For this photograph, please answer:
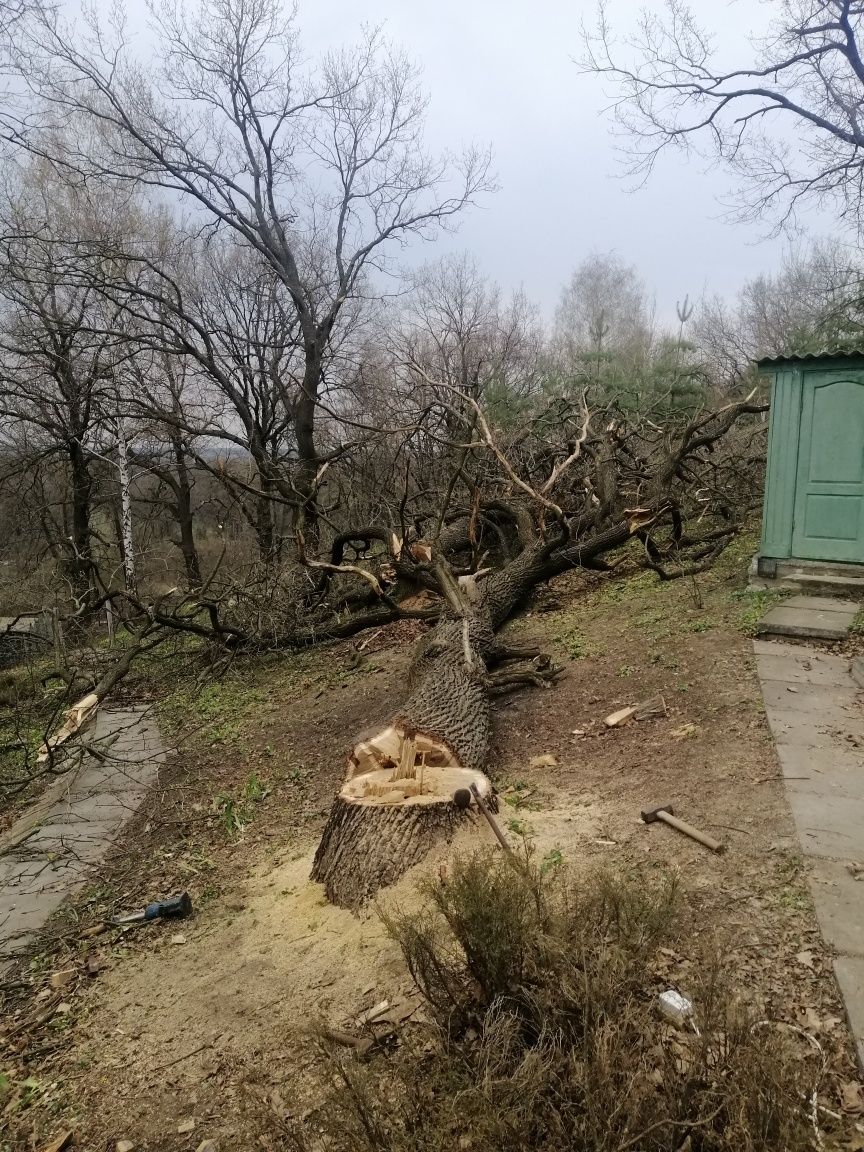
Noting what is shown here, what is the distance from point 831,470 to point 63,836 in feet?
24.3

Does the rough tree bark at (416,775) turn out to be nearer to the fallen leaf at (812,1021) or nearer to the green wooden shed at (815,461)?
the fallen leaf at (812,1021)

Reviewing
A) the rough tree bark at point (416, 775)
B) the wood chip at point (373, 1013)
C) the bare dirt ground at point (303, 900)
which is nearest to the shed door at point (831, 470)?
the bare dirt ground at point (303, 900)

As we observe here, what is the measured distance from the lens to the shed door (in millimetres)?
7449

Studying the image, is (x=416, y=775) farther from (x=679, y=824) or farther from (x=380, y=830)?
(x=679, y=824)

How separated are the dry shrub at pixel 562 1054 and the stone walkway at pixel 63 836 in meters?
2.60

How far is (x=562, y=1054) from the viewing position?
1.86 m

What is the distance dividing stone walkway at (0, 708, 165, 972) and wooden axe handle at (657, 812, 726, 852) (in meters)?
3.21

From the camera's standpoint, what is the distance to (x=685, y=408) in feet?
43.8

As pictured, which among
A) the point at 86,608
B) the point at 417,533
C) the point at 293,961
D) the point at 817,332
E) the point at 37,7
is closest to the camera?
the point at 293,961

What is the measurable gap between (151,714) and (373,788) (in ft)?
16.4

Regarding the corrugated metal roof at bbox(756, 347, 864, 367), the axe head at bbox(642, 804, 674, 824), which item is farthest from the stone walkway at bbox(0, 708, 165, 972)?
the corrugated metal roof at bbox(756, 347, 864, 367)

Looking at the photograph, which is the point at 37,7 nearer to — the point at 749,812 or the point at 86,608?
the point at 86,608

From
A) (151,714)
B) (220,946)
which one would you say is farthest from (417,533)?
(220,946)

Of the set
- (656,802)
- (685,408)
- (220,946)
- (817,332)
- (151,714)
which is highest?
(817,332)
